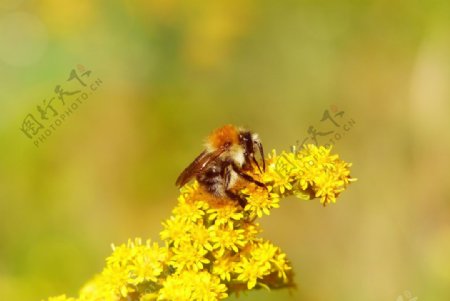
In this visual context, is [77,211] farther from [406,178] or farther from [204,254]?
[204,254]

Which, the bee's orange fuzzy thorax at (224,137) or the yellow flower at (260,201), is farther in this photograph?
the bee's orange fuzzy thorax at (224,137)

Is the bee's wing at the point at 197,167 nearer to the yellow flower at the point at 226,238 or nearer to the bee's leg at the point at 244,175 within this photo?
the bee's leg at the point at 244,175

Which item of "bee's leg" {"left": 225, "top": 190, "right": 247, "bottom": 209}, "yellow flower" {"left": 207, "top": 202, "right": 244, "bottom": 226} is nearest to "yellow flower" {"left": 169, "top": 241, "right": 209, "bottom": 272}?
"yellow flower" {"left": 207, "top": 202, "right": 244, "bottom": 226}

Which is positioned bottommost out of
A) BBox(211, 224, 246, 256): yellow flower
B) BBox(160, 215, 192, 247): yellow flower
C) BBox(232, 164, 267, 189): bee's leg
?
BBox(211, 224, 246, 256): yellow flower

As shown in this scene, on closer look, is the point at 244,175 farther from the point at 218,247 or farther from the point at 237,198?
the point at 218,247

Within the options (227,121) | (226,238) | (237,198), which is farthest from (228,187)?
(227,121)

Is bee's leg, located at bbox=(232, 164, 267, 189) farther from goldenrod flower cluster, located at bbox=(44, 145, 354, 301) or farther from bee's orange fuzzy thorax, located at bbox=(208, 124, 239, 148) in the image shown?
bee's orange fuzzy thorax, located at bbox=(208, 124, 239, 148)

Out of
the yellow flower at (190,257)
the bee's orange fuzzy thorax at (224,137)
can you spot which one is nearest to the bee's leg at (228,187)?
the bee's orange fuzzy thorax at (224,137)
